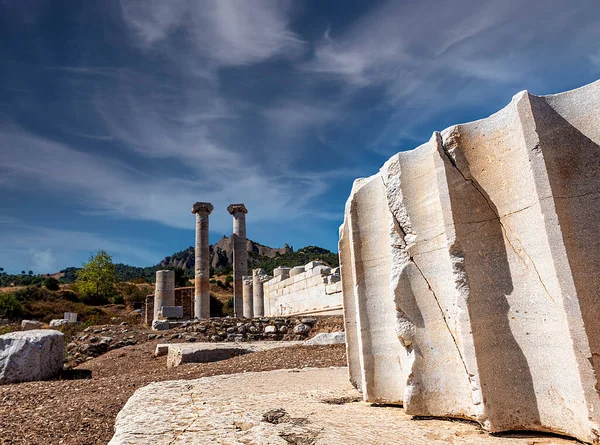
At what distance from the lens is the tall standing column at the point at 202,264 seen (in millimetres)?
24812

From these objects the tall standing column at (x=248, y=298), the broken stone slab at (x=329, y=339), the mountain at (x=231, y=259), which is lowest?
the broken stone slab at (x=329, y=339)

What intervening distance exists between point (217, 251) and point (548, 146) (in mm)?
86813

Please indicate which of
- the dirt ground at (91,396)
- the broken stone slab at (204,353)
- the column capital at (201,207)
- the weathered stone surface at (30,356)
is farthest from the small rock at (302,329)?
the column capital at (201,207)

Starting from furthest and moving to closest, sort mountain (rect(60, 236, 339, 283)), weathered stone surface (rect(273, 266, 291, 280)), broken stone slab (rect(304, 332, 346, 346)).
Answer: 1. mountain (rect(60, 236, 339, 283))
2. weathered stone surface (rect(273, 266, 291, 280))
3. broken stone slab (rect(304, 332, 346, 346))

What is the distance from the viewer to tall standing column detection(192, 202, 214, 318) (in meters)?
24.8

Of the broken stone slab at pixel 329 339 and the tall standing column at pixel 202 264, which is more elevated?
the tall standing column at pixel 202 264

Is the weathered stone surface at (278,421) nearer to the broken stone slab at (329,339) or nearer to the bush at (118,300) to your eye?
the broken stone slab at (329,339)

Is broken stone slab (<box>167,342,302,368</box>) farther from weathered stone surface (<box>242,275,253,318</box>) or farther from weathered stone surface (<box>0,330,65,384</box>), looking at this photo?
weathered stone surface (<box>242,275,253,318</box>)

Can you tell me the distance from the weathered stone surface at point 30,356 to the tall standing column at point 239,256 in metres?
18.3

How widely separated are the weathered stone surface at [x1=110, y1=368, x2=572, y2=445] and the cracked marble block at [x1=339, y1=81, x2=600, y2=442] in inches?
7.6

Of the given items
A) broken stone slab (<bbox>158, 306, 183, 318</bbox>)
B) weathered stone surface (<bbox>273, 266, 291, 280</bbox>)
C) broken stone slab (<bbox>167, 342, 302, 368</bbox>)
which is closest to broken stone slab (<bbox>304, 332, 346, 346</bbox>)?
broken stone slab (<bbox>167, 342, 302, 368</bbox>)

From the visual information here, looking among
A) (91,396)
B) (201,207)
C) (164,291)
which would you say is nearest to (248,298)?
(164,291)

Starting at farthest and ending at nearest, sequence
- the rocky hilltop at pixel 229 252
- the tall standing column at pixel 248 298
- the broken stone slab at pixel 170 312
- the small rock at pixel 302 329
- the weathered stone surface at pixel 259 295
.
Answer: the rocky hilltop at pixel 229 252 → the tall standing column at pixel 248 298 → the weathered stone surface at pixel 259 295 → the broken stone slab at pixel 170 312 → the small rock at pixel 302 329

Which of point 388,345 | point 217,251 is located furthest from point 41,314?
point 217,251
